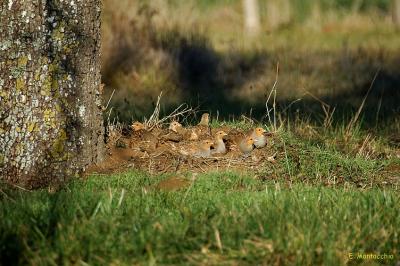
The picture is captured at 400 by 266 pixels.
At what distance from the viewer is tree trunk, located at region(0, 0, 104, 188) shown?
203 inches

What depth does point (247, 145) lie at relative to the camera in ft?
19.4

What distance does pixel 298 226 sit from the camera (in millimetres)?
4020

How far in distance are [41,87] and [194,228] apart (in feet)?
5.68

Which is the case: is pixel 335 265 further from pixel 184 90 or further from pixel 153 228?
pixel 184 90

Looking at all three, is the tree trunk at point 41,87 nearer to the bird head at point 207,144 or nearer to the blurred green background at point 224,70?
the bird head at point 207,144

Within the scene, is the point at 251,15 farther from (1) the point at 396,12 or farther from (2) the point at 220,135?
(2) the point at 220,135

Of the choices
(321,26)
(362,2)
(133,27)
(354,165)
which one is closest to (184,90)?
(133,27)

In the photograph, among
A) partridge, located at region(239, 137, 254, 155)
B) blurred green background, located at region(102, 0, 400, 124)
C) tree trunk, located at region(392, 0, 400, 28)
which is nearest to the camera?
partridge, located at region(239, 137, 254, 155)

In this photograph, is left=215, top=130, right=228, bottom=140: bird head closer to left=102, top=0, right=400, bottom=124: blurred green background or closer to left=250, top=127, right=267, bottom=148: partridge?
left=250, top=127, right=267, bottom=148: partridge

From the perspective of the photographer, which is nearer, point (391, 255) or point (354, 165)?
point (391, 255)

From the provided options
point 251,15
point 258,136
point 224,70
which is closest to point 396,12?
point 251,15

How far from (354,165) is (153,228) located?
244 cm

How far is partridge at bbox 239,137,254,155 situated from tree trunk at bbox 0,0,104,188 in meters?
1.33

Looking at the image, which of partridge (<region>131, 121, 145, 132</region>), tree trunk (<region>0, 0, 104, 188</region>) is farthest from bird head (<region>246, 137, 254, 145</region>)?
tree trunk (<region>0, 0, 104, 188</region>)
